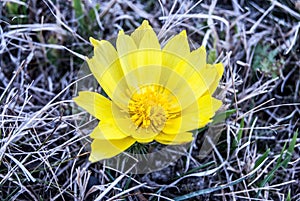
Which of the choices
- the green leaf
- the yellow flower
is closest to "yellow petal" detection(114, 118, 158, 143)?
the yellow flower

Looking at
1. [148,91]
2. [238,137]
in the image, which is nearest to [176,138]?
[148,91]

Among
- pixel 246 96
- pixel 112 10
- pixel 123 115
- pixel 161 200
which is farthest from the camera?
pixel 112 10

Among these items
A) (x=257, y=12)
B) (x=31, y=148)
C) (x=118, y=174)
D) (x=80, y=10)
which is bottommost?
(x=118, y=174)

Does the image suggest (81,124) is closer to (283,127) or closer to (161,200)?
Result: (161,200)

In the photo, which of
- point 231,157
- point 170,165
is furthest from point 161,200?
point 231,157

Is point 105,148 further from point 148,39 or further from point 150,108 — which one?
point 148,39

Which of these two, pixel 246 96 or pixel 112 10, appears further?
pixel 112 10

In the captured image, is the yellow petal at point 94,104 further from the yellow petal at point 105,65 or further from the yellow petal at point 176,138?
the yellow petal at point 176,138
